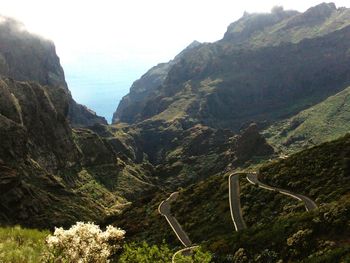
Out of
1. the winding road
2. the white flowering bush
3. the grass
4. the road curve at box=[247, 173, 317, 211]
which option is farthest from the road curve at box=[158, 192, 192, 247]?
the grass

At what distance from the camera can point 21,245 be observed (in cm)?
1054

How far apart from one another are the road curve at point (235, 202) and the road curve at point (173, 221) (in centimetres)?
1122

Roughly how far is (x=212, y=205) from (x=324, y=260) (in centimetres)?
8712

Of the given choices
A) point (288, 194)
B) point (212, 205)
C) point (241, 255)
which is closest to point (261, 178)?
point (212, 205)

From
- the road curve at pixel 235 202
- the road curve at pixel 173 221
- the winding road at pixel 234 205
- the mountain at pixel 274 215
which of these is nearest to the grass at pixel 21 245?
the mountain at pixel 274 215

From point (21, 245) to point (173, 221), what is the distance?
12192 centimetres

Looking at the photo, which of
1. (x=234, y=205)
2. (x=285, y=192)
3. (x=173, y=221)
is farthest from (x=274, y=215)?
(x=173, y=221)

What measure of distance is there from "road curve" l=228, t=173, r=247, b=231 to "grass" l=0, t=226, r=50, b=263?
300 feet

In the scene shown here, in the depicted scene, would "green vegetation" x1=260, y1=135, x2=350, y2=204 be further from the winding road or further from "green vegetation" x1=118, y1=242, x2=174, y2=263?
"green vegetation" x1=118, y1=242, x2=174, y2=263

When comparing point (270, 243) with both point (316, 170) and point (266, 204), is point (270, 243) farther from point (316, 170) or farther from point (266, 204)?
point (316, 170)

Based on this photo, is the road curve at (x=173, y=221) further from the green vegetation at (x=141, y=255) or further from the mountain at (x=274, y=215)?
the green vegetation at (x=141, y=255)

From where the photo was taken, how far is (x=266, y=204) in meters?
108

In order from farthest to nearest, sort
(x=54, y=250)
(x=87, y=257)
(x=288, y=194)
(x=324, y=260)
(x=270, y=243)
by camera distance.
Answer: (x=288, y=194)
(x=270, y=243)
(x=324, y=260)
(x=87, y=257)
(x=54, y=250)

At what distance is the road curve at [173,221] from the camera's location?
357 ft
